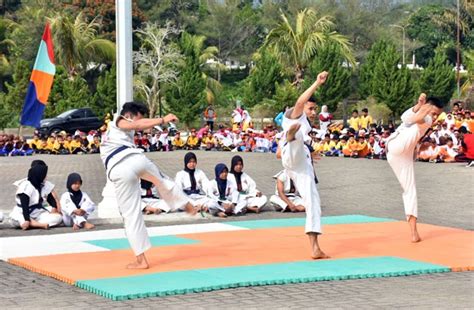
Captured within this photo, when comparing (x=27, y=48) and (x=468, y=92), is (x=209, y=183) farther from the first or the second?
(x=27, y=48)

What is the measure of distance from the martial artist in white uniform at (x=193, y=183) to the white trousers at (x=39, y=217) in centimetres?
213

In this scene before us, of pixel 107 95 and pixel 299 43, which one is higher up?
pixel 299 43

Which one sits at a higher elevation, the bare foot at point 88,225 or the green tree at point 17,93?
the green tree at point 17,93

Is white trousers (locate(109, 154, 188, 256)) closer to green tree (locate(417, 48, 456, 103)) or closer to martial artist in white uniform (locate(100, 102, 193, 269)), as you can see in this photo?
martial artist in white uniform (locate(100, 102, 193, 269))

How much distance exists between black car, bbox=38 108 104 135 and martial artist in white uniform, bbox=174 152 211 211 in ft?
85.2

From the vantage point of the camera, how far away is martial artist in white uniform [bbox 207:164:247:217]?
47.9ft

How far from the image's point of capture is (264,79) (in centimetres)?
4569

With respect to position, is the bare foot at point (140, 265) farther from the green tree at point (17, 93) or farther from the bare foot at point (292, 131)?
the green tree at point (17, 93)

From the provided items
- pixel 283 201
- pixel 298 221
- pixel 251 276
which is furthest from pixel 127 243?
pixel 283 201

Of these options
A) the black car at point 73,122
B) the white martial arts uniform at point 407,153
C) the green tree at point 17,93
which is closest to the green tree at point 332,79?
the black car at point 73,122

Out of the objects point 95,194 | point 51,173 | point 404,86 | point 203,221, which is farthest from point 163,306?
point 404,86

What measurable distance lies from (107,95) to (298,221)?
3147 centimetres

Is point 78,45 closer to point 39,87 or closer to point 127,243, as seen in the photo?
point 39,87

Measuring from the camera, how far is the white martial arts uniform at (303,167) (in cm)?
1049
